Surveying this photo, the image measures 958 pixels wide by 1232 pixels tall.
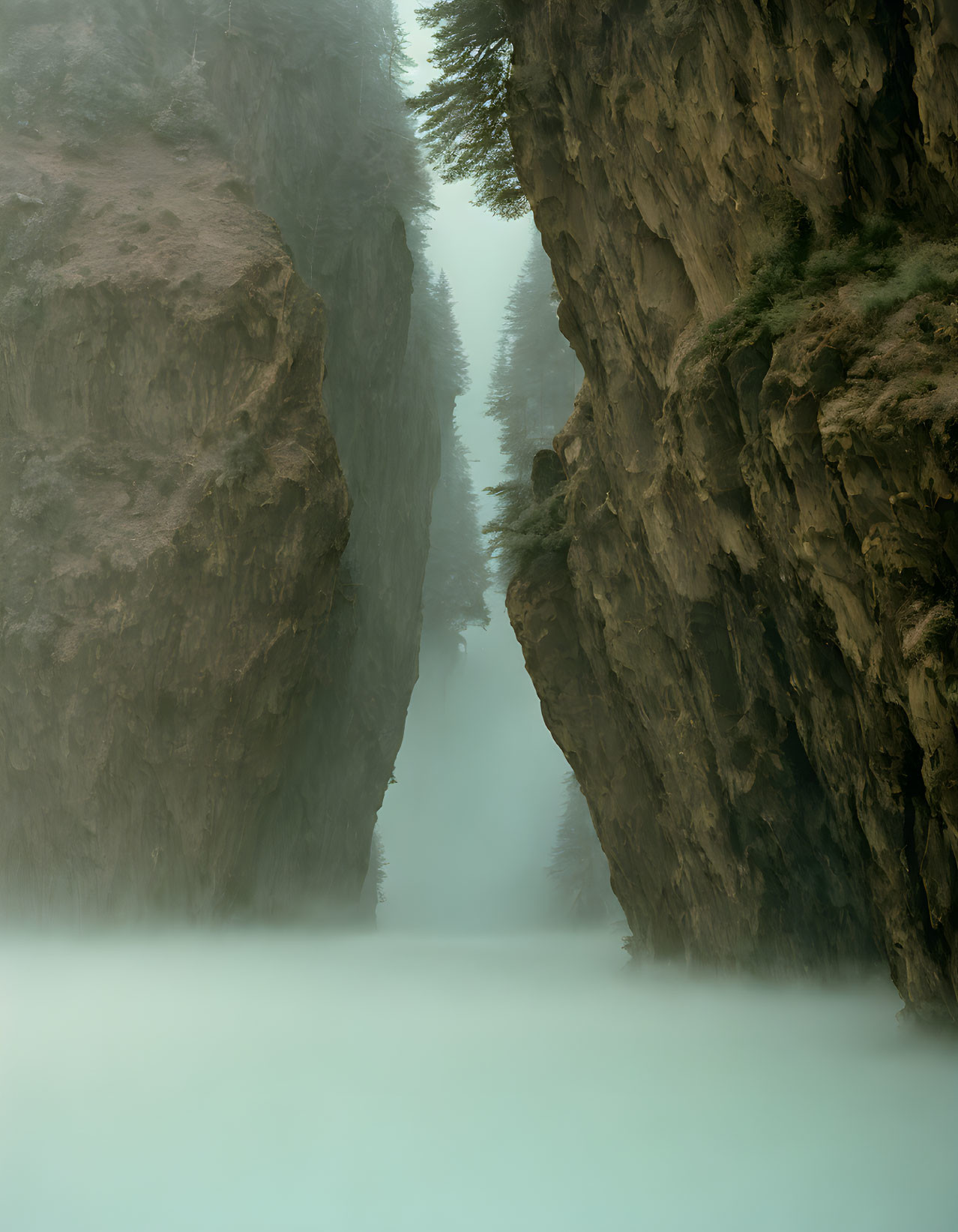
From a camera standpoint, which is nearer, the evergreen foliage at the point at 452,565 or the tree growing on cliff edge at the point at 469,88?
the tree growing on cliff edge at the point at 469,88

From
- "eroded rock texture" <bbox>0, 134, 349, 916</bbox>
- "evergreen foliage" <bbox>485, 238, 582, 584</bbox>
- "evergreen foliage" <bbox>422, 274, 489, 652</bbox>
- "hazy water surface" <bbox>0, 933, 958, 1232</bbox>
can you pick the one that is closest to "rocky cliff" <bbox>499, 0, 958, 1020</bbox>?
"hazy water surface" <bbox>0, 933, 958, 1232</bbox>

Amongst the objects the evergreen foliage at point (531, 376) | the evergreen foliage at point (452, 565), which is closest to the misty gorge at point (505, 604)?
the evergreen foliage at point (531, 376)

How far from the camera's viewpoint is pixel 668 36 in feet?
28.9

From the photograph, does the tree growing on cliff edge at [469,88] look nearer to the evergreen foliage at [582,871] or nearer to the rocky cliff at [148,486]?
the rocky cliff at [148,486]

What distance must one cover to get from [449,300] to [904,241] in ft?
110

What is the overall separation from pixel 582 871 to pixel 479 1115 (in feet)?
76.6

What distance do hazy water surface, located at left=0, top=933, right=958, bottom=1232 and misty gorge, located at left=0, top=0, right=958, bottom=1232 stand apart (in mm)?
43

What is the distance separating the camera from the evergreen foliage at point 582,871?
1110 inches

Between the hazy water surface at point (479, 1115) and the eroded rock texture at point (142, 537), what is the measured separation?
16.0ft

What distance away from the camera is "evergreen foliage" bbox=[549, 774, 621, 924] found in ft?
92.5

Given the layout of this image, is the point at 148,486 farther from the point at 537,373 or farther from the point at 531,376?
the point at 531,376

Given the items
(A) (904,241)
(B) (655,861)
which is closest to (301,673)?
(B) (655,861)

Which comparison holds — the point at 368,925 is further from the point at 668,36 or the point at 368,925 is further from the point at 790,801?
the point at 668,36

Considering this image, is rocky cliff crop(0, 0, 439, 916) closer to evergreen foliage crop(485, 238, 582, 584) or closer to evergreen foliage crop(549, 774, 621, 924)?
evergreen foliage crop(485, 238, 582, 584)
